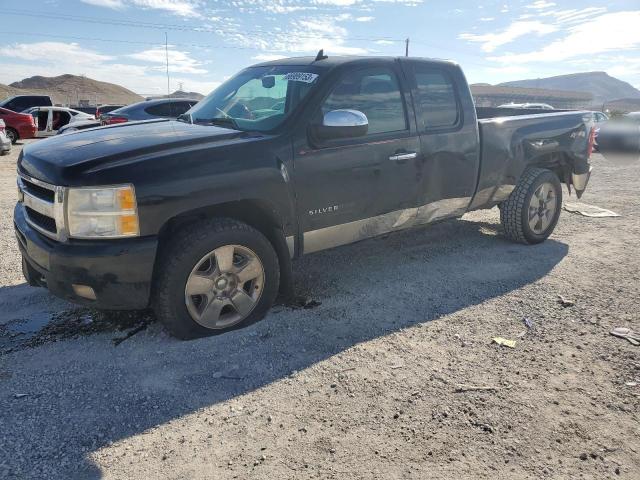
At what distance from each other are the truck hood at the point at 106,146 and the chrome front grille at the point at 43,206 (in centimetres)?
6

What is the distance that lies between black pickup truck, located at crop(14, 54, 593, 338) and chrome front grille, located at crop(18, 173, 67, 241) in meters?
0.01

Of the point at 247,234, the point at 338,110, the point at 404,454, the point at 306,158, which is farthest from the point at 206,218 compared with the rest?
the point at 404,454

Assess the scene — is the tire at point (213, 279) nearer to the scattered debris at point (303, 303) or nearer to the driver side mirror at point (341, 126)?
the scattered debris at point (303, 303)

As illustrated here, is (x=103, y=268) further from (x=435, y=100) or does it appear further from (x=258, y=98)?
(x=435, y=100)

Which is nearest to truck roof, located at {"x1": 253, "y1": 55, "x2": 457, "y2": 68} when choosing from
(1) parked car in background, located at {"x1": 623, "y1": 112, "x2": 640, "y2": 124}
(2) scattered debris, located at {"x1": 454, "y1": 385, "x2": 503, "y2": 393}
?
(2) scattered debris, located at {"x1": 454, "y1": 385, "x2": 503, "y2": 393}

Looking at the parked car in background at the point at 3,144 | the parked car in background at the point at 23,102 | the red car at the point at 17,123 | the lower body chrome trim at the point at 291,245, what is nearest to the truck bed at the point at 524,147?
the lower body chrome trim at the point at 291,245

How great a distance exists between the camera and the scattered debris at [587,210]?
7.36 meters

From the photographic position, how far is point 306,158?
3748 millimetres

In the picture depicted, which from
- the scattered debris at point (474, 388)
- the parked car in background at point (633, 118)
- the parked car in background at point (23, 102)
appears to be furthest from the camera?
the parked car in background at point (23, 102)

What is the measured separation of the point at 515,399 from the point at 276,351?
1477mm

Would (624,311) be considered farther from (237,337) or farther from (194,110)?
(194,110)

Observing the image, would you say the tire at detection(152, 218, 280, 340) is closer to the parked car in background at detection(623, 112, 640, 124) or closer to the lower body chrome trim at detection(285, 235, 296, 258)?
the lower body chrome trim at detection(285, 235, 296, 258)

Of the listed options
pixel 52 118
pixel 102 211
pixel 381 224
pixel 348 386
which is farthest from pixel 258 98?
pixel 52 118

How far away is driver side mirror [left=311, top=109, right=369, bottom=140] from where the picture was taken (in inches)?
144
